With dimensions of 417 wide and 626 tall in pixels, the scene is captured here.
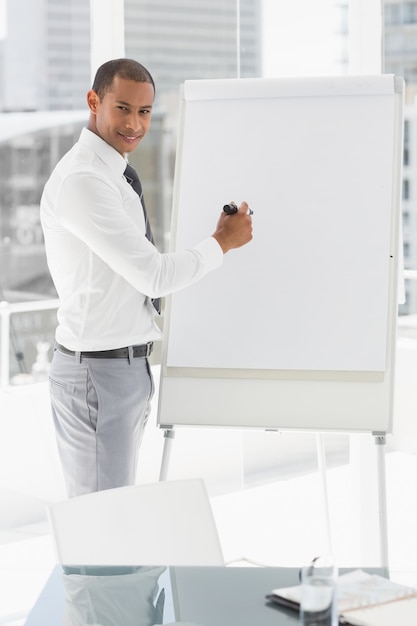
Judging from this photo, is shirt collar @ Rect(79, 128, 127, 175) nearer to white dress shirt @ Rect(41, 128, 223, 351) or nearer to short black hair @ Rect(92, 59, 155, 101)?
white dress shirt @ Rect(41, 128, 223, 351)

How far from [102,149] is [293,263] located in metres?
0.71

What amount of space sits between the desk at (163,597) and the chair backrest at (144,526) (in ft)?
0.67

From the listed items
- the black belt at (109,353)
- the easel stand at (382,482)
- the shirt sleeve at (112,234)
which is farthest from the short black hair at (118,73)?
the easel stand at (382,482)

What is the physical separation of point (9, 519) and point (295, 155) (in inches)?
87.8

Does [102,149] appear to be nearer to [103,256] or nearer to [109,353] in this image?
[103,256]

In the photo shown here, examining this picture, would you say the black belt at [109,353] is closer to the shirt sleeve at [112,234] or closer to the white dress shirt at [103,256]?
the white dress shirt at [103,256]

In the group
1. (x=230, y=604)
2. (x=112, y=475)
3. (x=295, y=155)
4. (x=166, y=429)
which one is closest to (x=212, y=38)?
(x=295, y=155)

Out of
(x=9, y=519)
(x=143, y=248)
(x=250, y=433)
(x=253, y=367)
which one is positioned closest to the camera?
(x=143, y=248)

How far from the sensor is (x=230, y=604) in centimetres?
162

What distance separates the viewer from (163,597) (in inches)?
65.4

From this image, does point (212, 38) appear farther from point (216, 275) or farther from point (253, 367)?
point (253, 367)

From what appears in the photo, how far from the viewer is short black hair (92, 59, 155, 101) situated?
2.46 m

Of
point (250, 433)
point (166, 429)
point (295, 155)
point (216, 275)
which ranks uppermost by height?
point (295, 155)

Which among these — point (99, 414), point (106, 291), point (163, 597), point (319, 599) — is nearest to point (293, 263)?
point (106, 291)
